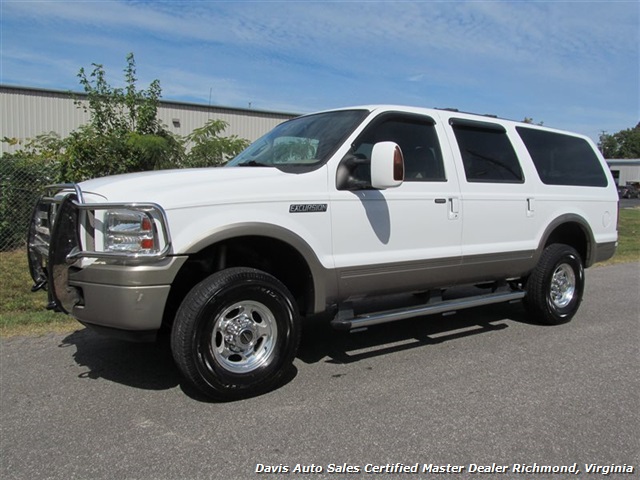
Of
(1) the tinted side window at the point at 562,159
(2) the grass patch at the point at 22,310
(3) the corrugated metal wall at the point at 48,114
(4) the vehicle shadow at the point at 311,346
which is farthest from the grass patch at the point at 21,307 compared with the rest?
(3) the corrugated metal wall at the point at 48,114

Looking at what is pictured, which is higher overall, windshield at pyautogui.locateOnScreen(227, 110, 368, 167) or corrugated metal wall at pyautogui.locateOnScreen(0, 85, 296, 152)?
corrugated metal wall at pyautogui.locateOnScreen(0, 85, 296, 152)

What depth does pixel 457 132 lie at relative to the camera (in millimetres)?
5145

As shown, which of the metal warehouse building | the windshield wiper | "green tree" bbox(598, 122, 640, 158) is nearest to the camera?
the windshield wiper

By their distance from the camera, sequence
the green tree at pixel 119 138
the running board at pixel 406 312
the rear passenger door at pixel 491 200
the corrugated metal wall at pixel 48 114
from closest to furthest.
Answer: the running board at pixel 406 312, the rear passenger door at pixel 491 200, the green tree at pixel 119 138, the corrugated metal wall at pixel 48 114

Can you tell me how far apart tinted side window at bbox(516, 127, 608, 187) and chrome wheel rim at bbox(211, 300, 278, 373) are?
351cm

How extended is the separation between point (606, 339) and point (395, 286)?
2.41 metres

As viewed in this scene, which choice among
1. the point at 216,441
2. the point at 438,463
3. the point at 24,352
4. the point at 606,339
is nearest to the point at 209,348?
the point at 216,441

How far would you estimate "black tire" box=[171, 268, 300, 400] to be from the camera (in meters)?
3.58

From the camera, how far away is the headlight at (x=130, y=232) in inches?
136

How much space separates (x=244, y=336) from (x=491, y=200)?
8.98ft

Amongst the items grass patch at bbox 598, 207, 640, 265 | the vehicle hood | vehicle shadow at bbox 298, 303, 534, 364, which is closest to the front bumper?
the vehicle hood

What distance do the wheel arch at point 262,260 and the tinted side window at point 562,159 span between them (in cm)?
303

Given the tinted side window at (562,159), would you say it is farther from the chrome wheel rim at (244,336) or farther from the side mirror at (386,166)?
the chrome wheel rim at (244,336)

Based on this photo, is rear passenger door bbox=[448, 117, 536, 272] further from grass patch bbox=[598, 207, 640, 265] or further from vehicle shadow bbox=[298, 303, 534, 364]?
grass patch bbox=[598, 207, 640, 265]
